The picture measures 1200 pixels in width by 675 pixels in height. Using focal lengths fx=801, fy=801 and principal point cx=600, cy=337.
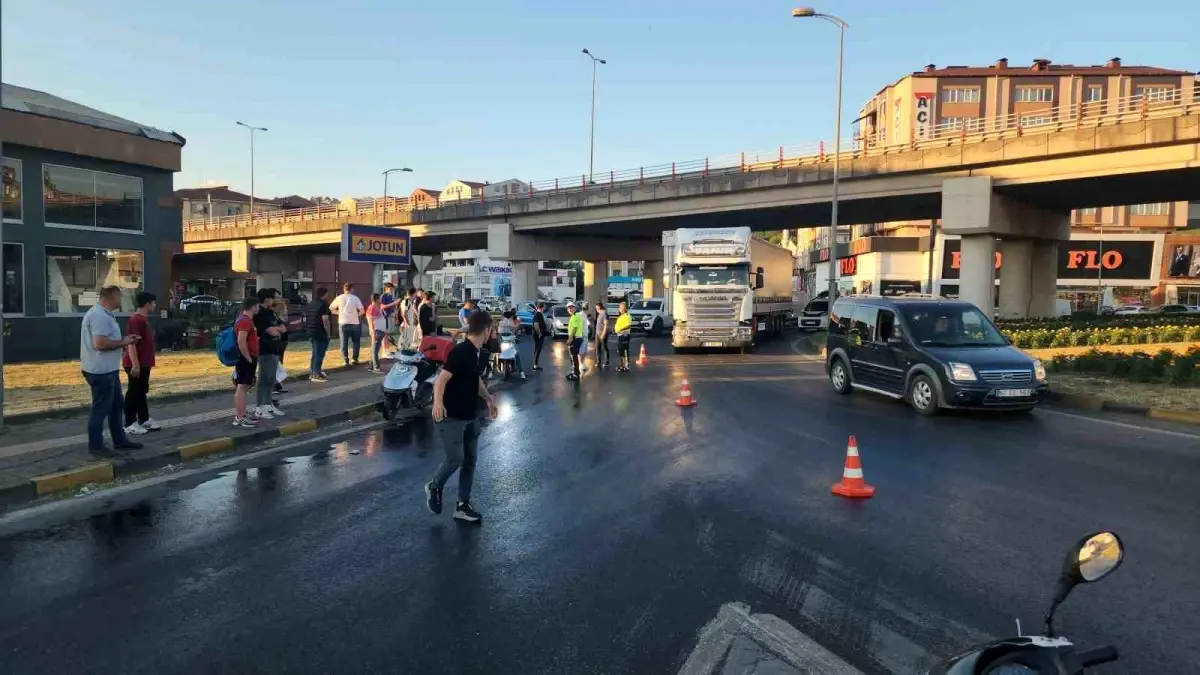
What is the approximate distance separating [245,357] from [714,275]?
17711 mm

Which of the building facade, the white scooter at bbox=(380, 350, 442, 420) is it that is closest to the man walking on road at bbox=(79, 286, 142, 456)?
the white scooter at bbox=(380, 350, 442, 420)

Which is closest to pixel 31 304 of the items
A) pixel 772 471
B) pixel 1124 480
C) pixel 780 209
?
pixel 772 471

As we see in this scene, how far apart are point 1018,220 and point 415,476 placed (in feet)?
97.5

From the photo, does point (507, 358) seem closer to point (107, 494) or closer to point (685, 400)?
point (685, 400)

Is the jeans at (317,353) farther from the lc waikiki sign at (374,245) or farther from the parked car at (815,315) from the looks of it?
the parked car at (815,315)

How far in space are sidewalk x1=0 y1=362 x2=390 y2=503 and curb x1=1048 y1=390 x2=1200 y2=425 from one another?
1196 centimetres

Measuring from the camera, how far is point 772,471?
28.1ft

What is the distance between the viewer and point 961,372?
12078 millimetres

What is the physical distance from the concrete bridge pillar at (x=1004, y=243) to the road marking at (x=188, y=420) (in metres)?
22.9

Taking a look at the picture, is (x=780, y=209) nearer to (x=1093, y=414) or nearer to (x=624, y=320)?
(x=624, y=320)

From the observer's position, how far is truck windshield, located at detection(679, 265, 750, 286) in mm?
25891

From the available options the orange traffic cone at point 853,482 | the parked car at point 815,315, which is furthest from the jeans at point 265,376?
the parked car at point 815,315

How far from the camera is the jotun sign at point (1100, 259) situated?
59.6m

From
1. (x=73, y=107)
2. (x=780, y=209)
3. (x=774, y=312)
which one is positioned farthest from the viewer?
(x=780, y=209)
